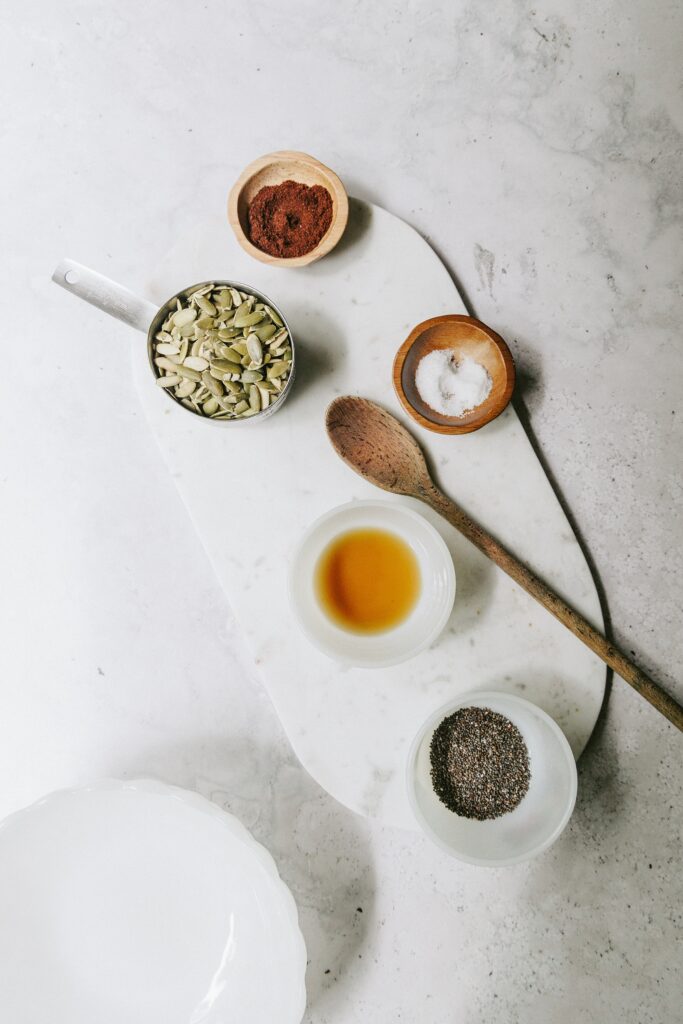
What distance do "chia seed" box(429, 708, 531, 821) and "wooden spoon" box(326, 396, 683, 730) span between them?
0.17m

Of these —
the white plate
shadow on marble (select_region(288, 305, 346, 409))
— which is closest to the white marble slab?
shadow on marble (select_region(288, 305, 346, 409))

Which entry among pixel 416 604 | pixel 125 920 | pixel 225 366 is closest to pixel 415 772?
pixel 416 604

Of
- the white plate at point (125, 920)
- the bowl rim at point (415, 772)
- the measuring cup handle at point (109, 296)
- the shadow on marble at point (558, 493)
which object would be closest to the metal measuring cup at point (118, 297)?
the measuring cup handle at point (109, 296)

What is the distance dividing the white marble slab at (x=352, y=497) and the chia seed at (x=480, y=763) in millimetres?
46

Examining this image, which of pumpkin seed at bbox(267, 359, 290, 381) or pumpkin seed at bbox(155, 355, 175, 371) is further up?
pumpkin seed at bbox(267, 359, 290, 381)

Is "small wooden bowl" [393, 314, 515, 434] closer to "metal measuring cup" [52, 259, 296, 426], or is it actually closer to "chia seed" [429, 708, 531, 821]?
"metal measuring cup" [52, 259, 296, 426]

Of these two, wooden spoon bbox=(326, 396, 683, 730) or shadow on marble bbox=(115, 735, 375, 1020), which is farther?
shadow on marble bbox=(115, 735, 375, 1020)

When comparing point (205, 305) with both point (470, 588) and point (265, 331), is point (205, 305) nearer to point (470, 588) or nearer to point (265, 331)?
point (265, 331)

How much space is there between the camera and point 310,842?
1.03 m

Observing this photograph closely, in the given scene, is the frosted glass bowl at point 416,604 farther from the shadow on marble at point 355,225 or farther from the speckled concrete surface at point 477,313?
the shadow on marble at point 355,225

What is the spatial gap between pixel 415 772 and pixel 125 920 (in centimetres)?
48

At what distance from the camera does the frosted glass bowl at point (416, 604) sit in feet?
3.01

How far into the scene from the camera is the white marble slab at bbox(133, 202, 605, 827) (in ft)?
3.15

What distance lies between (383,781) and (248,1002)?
0.36 m
